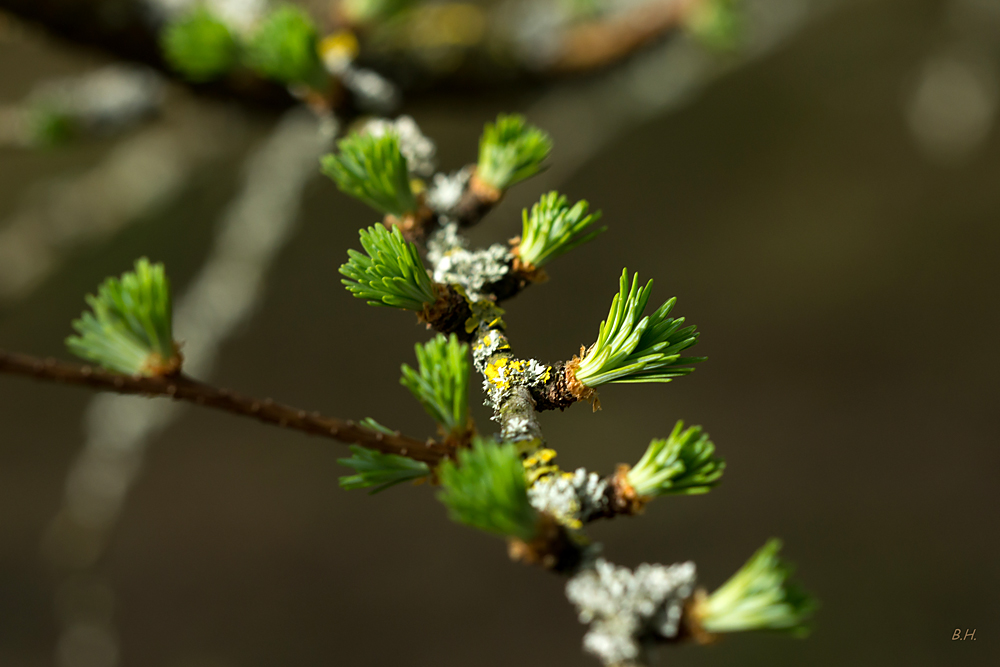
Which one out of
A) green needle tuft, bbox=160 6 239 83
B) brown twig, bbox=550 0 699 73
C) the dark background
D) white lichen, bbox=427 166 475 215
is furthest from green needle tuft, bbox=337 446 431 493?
the dark background

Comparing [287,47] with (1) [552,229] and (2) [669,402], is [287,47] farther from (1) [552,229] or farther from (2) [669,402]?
(2) [669,402]

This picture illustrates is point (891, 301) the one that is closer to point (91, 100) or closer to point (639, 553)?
point (639, 553)

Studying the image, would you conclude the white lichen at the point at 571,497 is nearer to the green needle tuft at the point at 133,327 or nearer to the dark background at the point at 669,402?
the green needle tuft at the point at 133,327

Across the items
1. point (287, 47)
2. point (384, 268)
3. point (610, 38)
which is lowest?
point (384, 268)

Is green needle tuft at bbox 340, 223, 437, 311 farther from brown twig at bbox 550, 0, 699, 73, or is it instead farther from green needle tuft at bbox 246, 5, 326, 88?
brown twig at bbox 550, 0, 699, 73

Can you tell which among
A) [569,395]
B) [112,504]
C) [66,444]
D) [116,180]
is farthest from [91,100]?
[66,444]

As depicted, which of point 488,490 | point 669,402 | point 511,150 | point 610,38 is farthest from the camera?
point 669,402

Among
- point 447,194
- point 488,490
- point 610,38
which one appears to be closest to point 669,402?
point 610,38

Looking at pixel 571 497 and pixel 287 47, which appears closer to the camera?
pixel 571 497

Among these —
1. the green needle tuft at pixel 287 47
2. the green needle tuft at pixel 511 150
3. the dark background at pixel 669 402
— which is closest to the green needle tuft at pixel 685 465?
the green needle tuft at pixel 511 150
